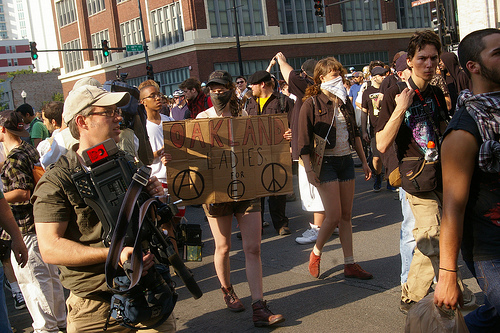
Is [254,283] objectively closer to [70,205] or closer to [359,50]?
[70,205]

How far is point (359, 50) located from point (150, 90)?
1522 inches

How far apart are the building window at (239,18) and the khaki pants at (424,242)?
114 feet

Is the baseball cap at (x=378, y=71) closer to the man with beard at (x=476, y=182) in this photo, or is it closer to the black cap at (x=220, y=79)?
the black cap at (x=220, y=79)

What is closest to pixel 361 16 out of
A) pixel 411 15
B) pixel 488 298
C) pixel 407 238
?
pixel 411 15

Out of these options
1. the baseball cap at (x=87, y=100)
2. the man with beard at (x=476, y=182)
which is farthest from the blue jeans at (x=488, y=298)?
the baseball cap at (x=87, y=100)

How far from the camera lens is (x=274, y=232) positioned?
7.91 metres

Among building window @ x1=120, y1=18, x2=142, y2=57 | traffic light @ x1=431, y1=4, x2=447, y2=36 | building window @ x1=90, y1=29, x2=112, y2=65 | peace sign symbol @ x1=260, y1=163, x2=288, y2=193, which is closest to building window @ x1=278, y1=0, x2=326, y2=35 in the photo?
building window @ x1=120, y1=18, x2=142, y2=57

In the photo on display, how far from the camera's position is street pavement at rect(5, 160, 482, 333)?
4.52 m

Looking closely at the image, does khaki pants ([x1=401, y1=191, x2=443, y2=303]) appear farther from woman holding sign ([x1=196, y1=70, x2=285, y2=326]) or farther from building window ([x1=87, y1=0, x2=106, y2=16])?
building window ([x1=87, y1=0, x2=106, y2=16])

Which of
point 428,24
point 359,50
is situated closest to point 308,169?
point 359,50

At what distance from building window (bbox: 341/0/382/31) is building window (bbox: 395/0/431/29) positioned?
2.39 meters

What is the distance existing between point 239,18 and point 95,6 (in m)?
17.0

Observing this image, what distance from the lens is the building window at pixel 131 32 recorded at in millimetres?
43031

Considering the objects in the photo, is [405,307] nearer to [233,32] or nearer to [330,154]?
[330,154]
